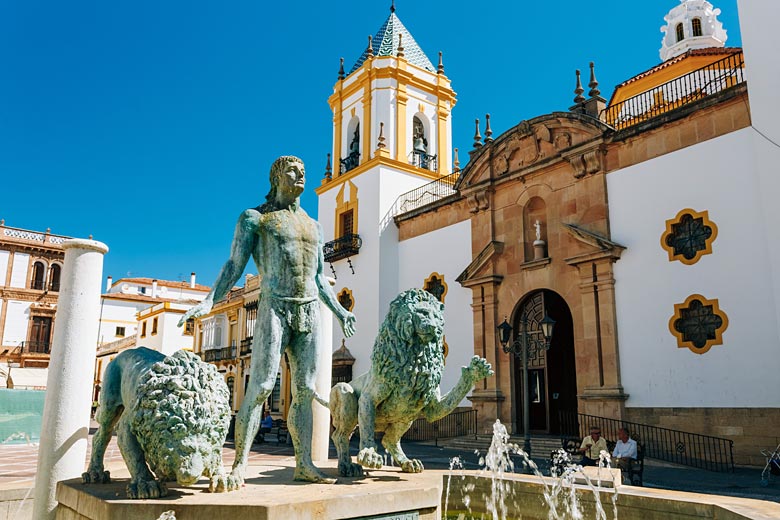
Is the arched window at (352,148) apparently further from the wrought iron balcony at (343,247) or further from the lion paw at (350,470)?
the lion paw at (350,470)

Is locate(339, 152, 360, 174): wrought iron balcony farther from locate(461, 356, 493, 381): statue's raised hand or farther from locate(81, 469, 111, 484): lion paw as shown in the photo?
locate(81, 469, 111, 484): lion paw

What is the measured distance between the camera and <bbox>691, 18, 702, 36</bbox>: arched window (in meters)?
22.6

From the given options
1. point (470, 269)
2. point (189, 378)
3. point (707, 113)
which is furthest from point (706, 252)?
point (189, 378)

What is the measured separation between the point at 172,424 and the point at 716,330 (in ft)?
35.9

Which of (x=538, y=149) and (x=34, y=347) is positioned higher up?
(x=538, y=149)

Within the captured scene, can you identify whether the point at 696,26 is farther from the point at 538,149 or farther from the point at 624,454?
the point at 624,454

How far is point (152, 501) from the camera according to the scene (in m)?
3.05

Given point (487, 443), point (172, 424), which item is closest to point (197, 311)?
point (172, 424)

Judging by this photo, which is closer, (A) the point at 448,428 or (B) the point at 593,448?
(B) the point at 593,448

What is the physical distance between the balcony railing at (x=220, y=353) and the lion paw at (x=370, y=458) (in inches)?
971

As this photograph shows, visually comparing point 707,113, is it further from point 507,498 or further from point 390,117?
point 390,117

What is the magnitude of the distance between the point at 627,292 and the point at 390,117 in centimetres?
1169

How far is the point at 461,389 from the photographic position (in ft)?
13.8

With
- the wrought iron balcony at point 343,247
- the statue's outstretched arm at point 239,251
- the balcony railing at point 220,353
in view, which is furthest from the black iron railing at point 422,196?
the statue's outstretched arm at point 239,251
